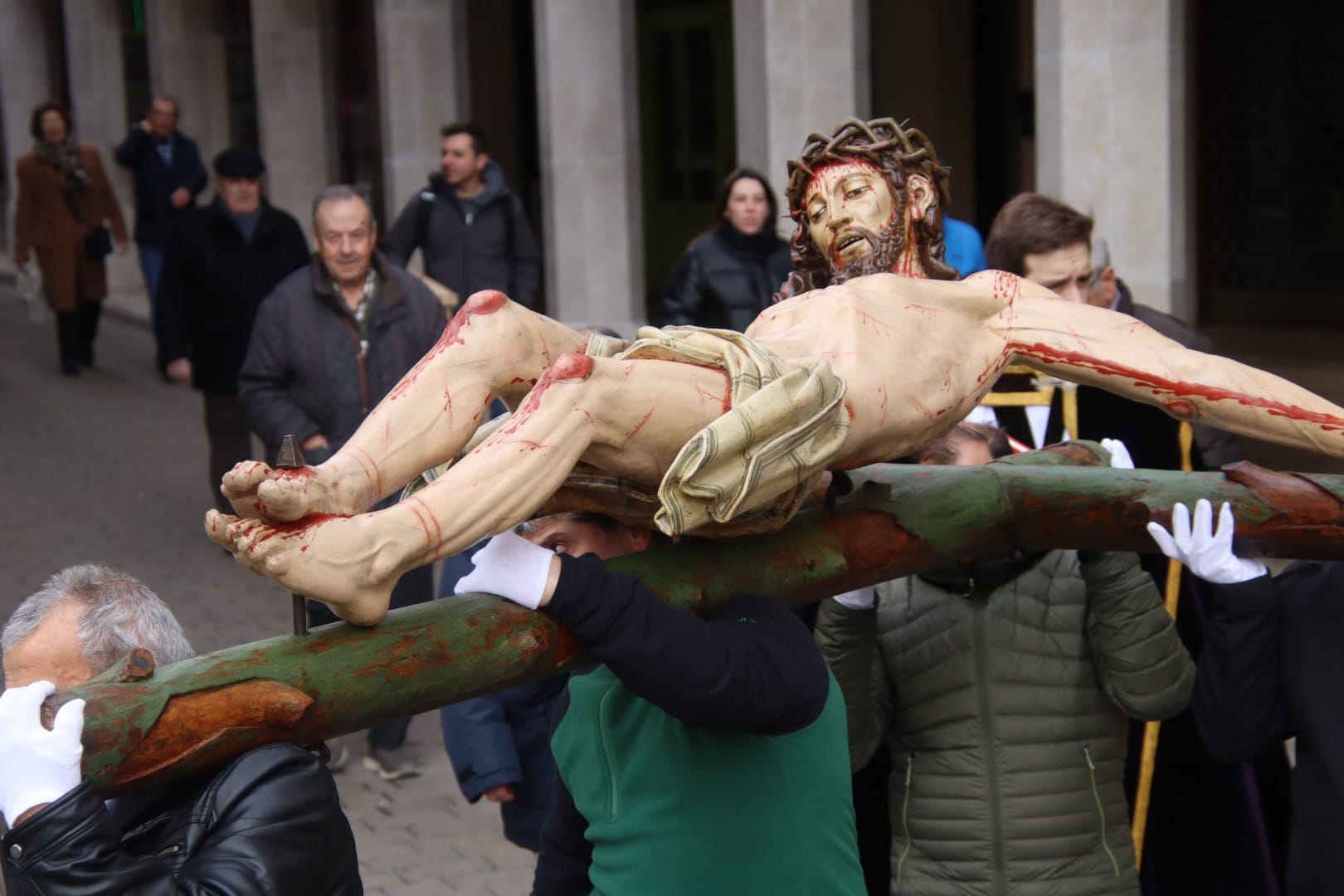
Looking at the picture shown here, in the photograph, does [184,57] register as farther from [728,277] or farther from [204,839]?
[204,839]

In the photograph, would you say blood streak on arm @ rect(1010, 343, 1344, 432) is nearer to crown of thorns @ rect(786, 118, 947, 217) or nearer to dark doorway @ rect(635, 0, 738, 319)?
crown of thorns @ rect(786, 118, 947, 217)

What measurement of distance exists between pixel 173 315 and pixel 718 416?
6.33 meters

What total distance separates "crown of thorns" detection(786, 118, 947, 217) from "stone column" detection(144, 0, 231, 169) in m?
14.4

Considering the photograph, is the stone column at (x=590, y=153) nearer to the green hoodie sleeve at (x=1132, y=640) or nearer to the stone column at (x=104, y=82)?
the green hoodie sleeve at (x=1132, y=640)

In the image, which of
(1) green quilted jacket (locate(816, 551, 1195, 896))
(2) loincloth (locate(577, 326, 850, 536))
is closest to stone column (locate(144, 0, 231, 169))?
(1) green quilted jacket (locate(816, 551, 1195, 896))

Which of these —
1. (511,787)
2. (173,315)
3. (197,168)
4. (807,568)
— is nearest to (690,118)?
(197,168)

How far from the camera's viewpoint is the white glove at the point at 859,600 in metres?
3.41

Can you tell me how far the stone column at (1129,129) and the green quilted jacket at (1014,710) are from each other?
15.5ft

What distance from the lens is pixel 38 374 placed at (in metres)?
13.9

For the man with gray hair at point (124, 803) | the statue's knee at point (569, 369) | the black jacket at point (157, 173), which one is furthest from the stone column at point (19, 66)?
the statue's knee at point (569, 369)

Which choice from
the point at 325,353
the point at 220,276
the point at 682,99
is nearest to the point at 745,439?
the point at 325,353

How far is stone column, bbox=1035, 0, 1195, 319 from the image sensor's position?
793 centimetres

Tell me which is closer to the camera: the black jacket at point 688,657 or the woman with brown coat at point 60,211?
the black jacket at point 688,657

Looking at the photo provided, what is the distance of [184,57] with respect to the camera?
17094 millimetres
